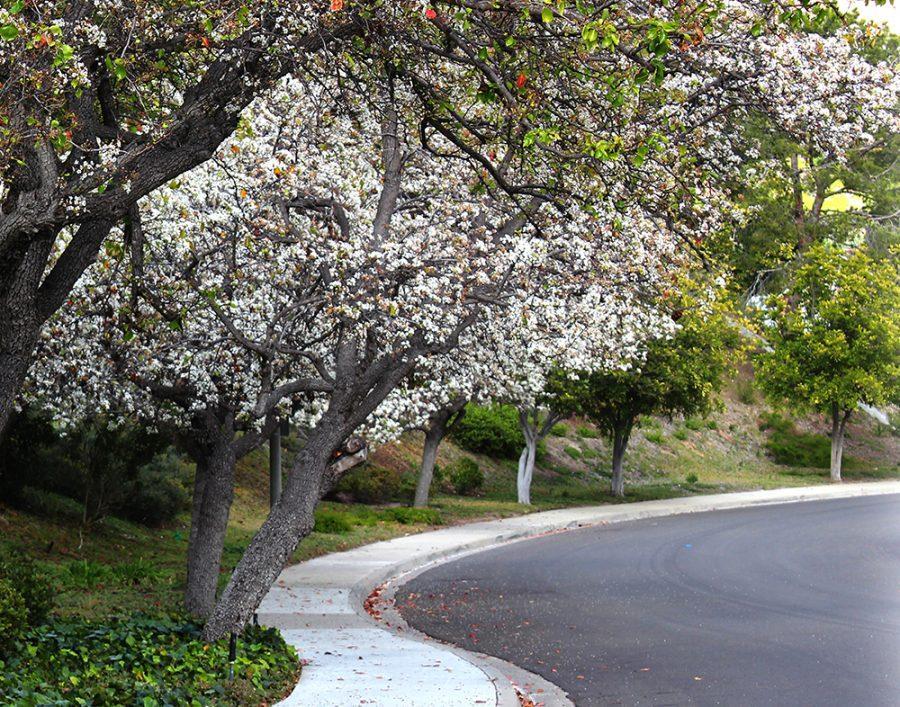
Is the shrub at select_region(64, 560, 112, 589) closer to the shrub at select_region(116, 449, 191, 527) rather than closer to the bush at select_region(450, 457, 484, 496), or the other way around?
the shrub at select_region(116, 449, 191, 527)

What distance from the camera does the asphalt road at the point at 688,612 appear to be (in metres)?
9.86

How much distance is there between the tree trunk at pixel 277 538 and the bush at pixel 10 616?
175 cm

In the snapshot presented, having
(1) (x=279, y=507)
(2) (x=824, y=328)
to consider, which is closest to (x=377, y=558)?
(1) (x=279, y=507)

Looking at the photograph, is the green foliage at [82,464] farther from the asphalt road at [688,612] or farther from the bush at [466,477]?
the bush at [466,477]

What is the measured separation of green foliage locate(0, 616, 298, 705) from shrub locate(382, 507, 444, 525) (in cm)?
1570

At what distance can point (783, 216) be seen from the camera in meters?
47.6

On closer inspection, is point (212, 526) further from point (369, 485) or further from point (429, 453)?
point (369, 485)

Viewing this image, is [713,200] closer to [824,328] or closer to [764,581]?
[764,581]

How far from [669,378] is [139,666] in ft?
75.4

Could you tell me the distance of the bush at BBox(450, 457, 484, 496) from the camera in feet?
112

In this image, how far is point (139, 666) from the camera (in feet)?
28.7

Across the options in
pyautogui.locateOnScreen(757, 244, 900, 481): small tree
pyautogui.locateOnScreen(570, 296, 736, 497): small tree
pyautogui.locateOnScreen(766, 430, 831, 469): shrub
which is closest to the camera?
pyautogui.locateOnScreen(570, 296, 736, 497): small tree

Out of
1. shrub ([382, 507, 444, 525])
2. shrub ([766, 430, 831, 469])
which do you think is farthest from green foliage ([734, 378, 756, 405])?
shrub ([382, 507, 444, 525])

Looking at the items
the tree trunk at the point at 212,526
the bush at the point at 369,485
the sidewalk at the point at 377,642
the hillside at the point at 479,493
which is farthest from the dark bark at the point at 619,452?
the tree trunk at the point at 212,526
